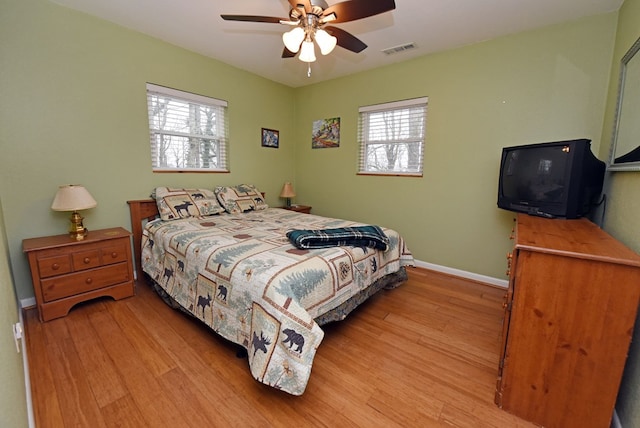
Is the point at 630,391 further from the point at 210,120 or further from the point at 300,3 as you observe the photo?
the point at 210,120

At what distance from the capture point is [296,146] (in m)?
4.49

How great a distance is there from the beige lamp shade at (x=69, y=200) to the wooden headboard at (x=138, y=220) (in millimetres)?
546

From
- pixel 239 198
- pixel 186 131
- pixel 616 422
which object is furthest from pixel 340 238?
pixel 186 131

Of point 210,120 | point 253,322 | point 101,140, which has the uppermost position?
point 210,120

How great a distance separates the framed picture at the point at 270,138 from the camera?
4018 mm

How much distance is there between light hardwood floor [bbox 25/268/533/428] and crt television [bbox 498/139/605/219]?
3.28 feet

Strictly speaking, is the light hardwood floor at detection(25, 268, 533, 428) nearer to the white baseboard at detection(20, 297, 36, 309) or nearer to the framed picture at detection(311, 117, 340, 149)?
the white baseboard at detection(20, 297, 36, 309)

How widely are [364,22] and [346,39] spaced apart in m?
0.53

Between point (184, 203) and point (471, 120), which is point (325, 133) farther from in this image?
point (184, 203)

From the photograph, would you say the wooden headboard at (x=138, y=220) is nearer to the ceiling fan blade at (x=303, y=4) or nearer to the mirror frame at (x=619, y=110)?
the ceiling fan blade at (x=303, y=4)

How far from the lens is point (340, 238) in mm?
2068

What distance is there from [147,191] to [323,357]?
2.51 m

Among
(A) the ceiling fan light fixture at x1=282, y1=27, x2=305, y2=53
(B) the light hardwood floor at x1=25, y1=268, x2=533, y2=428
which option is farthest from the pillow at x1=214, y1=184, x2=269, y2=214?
(A) the ceiling fan light fixture at x1=282, y1=27, x2=305, y2=53

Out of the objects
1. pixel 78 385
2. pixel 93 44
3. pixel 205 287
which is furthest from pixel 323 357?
pixel 93 44
